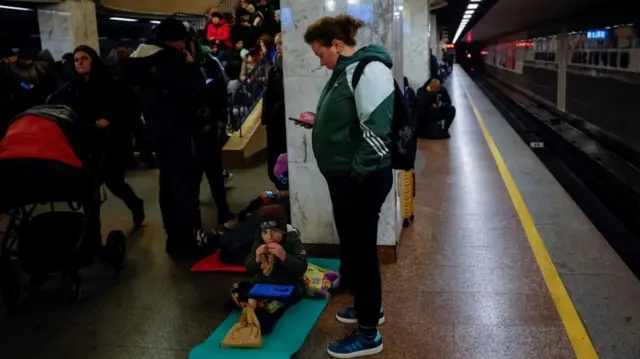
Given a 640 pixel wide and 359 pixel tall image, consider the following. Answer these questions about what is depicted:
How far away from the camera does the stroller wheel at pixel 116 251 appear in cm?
488

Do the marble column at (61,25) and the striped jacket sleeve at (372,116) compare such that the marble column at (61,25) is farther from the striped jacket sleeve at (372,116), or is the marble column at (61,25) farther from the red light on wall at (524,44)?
the red light on wall at (524,44)

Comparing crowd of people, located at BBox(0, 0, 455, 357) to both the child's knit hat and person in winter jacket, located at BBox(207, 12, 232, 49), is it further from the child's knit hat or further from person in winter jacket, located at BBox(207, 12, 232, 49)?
person in winter jacket, located at BBox(207, 12, 232, 49)

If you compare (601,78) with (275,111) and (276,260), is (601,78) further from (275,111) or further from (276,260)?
(276,260)

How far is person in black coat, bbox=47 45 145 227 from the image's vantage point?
213 inches

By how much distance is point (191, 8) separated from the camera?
20.7m

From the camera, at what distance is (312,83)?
4.91m

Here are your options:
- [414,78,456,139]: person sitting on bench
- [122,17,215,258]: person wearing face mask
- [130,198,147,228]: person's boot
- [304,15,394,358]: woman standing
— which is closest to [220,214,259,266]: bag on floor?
[122,17,215,258]: person wearing face mask

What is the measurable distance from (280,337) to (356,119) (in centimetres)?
138

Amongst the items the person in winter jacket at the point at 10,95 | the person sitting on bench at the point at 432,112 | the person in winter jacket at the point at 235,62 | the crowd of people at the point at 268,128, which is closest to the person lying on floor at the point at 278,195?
the crowd of people at the point at 268,128

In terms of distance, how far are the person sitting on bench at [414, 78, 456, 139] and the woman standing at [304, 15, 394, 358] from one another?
8362 millimetres

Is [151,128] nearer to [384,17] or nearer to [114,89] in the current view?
[114,89]

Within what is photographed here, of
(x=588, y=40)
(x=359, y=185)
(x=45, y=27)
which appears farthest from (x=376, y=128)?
(x=588, y=40)

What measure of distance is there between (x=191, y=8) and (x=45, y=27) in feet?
21.5

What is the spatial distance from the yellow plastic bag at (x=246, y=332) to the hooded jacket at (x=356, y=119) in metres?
0.98
